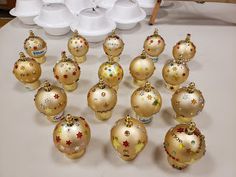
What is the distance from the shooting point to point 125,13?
123 centimetres

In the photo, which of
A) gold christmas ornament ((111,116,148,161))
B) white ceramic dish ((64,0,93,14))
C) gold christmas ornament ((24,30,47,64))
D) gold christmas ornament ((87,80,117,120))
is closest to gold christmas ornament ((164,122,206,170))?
gold christmas ornament ((111,116,148,161))

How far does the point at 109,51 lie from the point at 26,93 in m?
0.33

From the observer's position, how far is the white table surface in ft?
2.28

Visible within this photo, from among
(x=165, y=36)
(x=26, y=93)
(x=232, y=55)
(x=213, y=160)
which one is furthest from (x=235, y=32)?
(x=26, y=93)

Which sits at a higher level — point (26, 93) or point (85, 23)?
point (85, 23)

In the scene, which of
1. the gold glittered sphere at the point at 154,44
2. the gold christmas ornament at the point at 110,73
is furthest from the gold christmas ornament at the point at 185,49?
the gold christmas ornament at the point at 110,73

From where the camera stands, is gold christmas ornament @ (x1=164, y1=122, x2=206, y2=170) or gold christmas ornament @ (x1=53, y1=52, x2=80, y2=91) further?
→ gold christmas ornament @ (x1=53, y1=52, x2=80, y2=91)

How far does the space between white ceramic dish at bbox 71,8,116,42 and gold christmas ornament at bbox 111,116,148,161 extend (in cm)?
57

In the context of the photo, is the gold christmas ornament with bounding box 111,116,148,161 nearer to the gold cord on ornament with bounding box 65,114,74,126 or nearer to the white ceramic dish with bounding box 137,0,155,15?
the gold cord on ornament with bounding box 65,114,74,126

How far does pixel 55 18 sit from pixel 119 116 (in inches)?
22.4

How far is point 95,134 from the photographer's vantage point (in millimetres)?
786

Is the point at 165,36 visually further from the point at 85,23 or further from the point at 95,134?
the point at 95,134

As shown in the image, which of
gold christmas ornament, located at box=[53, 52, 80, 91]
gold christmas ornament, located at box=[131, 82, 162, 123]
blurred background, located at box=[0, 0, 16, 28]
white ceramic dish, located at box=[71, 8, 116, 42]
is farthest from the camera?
blurred background, located at box=[0, 0, 16, 28]

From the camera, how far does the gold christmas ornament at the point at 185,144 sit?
2.03ft
